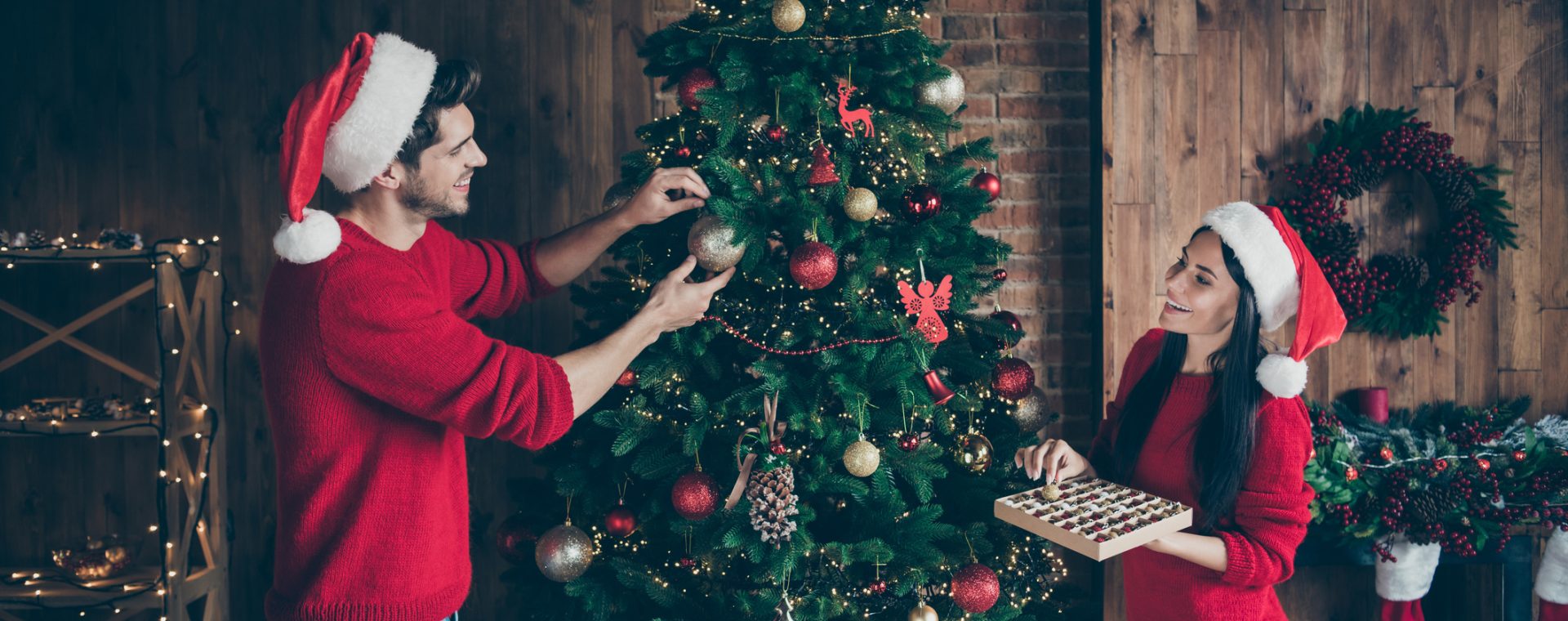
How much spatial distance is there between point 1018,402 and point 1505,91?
78.6 inches

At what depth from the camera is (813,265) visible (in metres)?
1.77

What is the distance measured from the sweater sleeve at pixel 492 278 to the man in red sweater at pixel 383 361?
24 cm

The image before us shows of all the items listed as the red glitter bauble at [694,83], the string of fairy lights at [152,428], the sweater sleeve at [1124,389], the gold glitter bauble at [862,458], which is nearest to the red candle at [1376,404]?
the sweater sleeve at [1124,389]

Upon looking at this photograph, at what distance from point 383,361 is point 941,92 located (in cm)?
125

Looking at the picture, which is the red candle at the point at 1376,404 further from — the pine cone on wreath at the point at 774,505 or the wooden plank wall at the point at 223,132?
the wooden plank wall at the point at 223,132

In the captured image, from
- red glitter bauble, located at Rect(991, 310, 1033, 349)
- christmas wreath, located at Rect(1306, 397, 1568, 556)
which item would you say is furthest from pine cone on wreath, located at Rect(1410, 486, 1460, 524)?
red glitter bauble, located at Rect(991, 310, 1033, 349)

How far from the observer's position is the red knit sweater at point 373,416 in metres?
1.56

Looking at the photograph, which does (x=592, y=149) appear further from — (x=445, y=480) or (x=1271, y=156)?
(x=1271, y=156)

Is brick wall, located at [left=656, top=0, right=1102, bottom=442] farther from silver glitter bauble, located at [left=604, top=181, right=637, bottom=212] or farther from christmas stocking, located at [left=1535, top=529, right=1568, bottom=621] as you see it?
christmas stocking, located at [left=1535, top=529, right=1568, bottom=621]

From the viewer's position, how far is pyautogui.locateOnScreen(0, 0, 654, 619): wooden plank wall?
282cm

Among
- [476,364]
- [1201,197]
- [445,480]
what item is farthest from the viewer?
[1201,197]

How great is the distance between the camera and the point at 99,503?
290 centimetres

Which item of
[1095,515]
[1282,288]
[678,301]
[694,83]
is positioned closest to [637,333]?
[678,301]

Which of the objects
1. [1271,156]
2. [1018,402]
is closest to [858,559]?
[1018,402]
